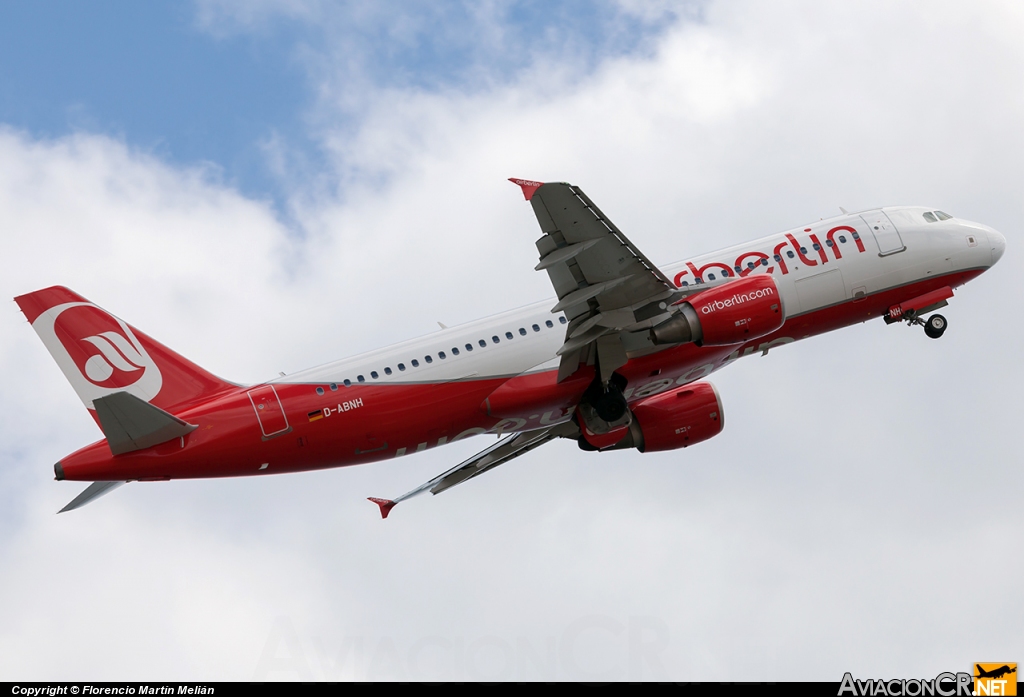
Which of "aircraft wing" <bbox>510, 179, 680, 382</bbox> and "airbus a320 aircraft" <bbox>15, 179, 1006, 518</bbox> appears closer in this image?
"aircraft wing" <bbox>510, 179, 680, 382</bbox>

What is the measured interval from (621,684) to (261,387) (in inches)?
504

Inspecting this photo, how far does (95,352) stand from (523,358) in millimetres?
12147

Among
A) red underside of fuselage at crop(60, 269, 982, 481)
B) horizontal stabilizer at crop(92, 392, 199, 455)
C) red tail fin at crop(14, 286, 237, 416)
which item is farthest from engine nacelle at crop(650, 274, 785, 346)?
horizontal stabilizer at crop(92, 392, 199, 455)

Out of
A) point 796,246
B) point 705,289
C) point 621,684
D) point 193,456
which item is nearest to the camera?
point 621,684

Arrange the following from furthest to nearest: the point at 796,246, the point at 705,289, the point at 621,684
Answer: the point at 796,246
the point at 705,289
the point at 621,684

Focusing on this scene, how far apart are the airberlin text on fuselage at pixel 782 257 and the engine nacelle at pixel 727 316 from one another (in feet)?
7.01

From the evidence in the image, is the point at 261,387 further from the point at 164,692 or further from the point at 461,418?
the point at 164,692

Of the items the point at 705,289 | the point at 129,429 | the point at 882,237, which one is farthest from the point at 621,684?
the point at 882,237

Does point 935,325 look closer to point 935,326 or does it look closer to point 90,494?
point 935,326

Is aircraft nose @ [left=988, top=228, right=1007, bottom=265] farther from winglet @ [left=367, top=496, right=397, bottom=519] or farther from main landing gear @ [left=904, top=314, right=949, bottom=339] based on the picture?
winglet @ [left=367, top=496, right=397, bottom=519]

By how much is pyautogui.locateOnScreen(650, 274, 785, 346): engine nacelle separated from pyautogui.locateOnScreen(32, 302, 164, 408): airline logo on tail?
48.5 ft

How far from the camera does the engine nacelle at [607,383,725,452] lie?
35.6m

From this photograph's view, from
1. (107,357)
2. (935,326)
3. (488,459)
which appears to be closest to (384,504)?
(488,459)

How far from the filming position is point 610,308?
29.9 meters
